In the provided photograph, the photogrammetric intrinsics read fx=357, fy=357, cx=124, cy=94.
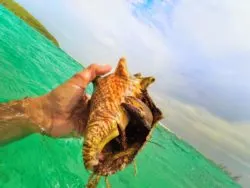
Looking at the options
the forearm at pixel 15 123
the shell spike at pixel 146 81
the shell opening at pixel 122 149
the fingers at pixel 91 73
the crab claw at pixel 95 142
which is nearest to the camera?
the crab claw at pixel 95 142

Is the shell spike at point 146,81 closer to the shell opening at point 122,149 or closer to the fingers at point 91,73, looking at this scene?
the shell opening at point 122,149

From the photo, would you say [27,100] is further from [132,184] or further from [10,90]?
[132,184]

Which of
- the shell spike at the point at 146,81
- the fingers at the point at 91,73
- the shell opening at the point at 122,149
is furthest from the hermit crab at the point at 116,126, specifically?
the fingers at the point at 91,73

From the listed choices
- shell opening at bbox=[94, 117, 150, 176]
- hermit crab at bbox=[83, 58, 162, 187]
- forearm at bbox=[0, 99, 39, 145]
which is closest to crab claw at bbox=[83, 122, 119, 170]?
hermit crab at bbox=[83, 58, 162, 187]

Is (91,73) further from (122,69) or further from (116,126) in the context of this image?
(116,126)

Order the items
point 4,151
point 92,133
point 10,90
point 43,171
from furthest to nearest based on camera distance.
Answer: point 10,90
point 43,171
point 4,151
point 92,133

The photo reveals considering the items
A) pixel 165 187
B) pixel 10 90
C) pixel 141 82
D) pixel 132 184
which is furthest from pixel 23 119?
pixel 165 187
